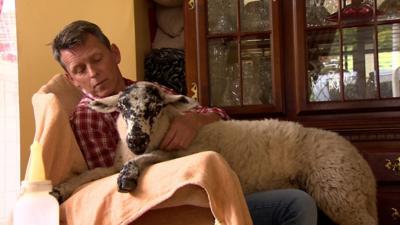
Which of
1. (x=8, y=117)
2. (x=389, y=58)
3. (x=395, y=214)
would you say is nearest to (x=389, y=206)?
(x=395, y=214)

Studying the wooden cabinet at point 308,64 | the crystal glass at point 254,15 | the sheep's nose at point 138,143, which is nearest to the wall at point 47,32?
the wooden cabinet at point 308,64

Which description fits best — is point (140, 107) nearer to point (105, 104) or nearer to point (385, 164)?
point (105, 104)

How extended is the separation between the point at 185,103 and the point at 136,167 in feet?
1.10

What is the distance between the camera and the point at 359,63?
197 cm

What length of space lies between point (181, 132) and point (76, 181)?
32 centimetres

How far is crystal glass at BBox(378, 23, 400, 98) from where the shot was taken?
1.92 m

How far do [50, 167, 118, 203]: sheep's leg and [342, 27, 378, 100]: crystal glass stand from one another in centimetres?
102

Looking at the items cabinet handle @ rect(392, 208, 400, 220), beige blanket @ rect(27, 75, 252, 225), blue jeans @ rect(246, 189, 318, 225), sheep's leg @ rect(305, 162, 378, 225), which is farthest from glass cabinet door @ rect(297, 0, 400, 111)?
beige blanket @ rect(27, 75, 252, 225)

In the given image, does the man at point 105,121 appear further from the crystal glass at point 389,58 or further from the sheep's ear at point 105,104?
the crystal glass at point 389,58

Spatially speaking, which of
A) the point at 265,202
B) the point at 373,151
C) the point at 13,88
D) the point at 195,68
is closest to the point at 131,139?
the point at 265,202

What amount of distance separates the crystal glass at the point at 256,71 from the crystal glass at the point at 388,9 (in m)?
0.44

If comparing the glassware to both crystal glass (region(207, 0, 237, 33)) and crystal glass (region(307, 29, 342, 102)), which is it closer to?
crystal glass (region(307, 29, 342, 102))

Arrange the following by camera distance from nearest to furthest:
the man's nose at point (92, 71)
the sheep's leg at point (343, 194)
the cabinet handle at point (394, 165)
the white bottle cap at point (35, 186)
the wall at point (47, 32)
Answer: the white bottle cap at point (35, 186) → the sheep's leg at point (343, 194) → the man's nose at point (92, 71) → the cabinet handle at point (394, 165) → the wall at point (47, 32)

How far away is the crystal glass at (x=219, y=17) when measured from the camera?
206 cm
